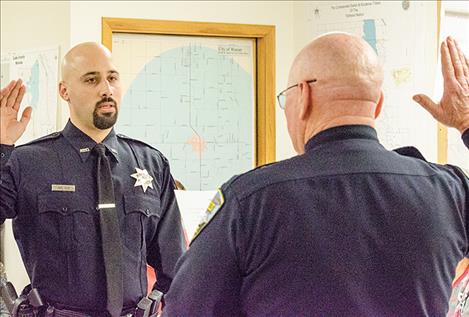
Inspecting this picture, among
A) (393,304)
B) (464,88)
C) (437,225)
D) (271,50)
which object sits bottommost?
(393,304)

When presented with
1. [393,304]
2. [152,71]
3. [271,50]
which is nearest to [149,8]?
[152,71]

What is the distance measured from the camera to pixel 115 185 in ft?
7.43

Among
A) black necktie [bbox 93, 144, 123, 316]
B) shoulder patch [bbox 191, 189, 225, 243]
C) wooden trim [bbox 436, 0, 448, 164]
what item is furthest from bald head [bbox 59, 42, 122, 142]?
wooden trim [bbox 436, 0, 448, 164]

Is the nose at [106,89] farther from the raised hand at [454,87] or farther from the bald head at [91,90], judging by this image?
the raised hand at [454,87]

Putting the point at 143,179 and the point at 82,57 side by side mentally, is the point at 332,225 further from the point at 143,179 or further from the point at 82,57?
the point at 82,57

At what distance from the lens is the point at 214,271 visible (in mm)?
1259

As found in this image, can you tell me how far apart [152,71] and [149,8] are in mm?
336

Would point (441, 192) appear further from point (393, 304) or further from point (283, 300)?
point (283, 300)

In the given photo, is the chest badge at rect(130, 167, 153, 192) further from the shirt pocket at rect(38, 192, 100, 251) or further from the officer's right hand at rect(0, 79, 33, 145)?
the officer's right hand at rect(0, 79, 33, 145)

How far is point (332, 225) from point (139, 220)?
1.13 metres

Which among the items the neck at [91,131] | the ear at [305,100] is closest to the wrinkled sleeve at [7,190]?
the neck at [91,131]

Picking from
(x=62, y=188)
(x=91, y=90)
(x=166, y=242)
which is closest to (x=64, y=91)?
(x=91, y=90)

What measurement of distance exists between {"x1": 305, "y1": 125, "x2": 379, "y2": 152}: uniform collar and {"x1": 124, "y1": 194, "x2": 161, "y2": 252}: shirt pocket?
106 centimetres

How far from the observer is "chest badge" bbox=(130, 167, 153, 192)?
91.2 inches
